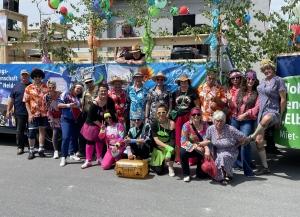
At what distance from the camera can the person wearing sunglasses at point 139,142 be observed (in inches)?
269

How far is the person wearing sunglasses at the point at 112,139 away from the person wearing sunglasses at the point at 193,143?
3.85ft

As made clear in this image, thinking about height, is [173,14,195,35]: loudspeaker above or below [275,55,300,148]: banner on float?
above

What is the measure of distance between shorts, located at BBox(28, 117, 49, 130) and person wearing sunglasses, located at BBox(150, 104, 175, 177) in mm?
2422

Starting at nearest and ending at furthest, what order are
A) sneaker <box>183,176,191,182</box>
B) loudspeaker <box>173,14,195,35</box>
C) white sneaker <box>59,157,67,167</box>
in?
sneaker <box>183,176,191,182</box> → white sneaker <box>59,157,67,167</box> → loudspeaker <box>173,14,195,35</box>

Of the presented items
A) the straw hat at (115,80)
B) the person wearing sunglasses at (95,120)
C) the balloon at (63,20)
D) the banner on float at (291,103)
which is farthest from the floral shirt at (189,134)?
the balloon at (63,20)

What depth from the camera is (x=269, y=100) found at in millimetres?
6484

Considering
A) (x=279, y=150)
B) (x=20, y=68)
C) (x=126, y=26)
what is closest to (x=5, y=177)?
(x=20, y=68)

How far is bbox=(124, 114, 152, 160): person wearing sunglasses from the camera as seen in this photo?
6820 millimetres

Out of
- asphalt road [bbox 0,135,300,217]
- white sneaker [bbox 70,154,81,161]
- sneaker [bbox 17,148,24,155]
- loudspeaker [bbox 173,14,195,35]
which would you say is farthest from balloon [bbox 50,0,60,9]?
loudspeaker [bbox 173,14,195,35]

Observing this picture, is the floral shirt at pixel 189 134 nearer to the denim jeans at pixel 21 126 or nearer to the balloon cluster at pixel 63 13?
the denim jeans at pixel 21 126

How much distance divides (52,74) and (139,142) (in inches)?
113

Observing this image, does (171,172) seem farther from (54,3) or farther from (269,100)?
(54,3)

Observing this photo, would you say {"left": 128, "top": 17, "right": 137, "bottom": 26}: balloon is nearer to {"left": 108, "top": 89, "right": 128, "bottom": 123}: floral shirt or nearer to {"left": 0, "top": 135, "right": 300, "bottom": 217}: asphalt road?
{"left": 108, "top": 89, "right": 128, "bottom": 123}: floral shirt

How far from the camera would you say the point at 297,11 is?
7.43 meters
